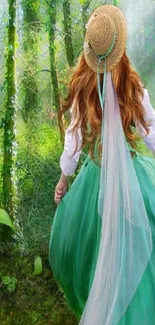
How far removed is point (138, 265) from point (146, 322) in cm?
16

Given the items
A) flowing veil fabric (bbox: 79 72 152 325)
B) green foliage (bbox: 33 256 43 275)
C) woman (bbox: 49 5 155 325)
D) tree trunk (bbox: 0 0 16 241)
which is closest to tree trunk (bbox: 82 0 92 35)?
tree trunk (bbox: 0 0 16 241)

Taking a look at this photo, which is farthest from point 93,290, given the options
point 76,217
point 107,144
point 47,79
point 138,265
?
point 47,79

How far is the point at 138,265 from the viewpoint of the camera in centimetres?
163

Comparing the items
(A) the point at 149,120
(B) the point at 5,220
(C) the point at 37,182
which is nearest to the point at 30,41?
(C) the point at 37,182

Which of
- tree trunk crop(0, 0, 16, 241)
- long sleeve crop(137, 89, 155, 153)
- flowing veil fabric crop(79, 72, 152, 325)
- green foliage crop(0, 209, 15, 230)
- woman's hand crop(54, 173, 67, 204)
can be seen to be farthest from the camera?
tree trunk crop(0, 0, 16, 241)

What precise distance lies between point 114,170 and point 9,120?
967 millimetres

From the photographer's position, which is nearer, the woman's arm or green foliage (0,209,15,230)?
the woman's arm

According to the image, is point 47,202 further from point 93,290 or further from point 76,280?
point 93,290

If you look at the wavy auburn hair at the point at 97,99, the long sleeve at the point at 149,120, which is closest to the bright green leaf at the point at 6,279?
the wavy auburn hair at the point at 97,99

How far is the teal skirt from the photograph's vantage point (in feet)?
5.88

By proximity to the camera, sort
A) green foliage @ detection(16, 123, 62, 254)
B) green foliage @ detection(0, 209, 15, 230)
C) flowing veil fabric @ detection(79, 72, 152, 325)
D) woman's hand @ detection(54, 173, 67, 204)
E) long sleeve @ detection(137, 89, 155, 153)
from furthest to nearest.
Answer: green foliage @ detection(16, 123, 62, 254)
green foliage @ detection(0, 209, 15, 230)
woman's hand @ detection(54, 173, 67, 204)
long sleeve @ detection(137, 89, 155, 153)
flowing veil fabric @ detection(79, 72, 152, 325)

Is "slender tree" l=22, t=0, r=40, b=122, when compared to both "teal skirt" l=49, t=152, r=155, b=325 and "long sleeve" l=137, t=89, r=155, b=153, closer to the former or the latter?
"teal skirt" l=49, t=152, r=155, b=325

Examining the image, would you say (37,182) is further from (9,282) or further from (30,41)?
(30,41)

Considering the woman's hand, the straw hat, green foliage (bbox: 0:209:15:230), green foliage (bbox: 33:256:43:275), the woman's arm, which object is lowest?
green foliage (bbox: 33:256:43:275)
